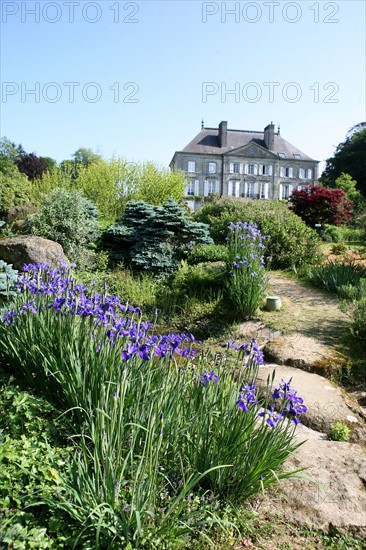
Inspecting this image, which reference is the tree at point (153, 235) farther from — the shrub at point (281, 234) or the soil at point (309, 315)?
the soil at point (309, 315)

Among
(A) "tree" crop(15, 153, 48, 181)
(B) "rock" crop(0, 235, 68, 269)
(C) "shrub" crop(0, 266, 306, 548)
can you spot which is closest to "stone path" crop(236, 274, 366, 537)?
(C) "shrub" crop(0, 266, 306, 548)

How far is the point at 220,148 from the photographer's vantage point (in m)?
53.5

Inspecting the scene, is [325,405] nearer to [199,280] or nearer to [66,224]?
[199,280]

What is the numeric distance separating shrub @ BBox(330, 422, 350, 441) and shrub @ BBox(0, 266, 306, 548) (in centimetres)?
118

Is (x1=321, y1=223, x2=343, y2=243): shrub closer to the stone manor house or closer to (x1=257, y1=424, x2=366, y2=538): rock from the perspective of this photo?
(x1=257, y1=424, x2=366, y2=538): rock

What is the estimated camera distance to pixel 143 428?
2.16 m

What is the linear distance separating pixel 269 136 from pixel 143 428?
56126 mm

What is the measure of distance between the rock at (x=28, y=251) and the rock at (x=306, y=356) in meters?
3.80

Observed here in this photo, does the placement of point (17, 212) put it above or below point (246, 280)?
above

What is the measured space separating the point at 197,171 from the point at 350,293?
46.5m

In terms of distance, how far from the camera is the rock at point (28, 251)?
7742mm

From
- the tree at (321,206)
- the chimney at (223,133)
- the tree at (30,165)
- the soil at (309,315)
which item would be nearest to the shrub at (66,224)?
the soil at (309,315)

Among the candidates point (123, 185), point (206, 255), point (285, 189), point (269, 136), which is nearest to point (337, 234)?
point (123, 185)

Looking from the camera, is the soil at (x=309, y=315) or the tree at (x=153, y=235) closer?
the soil at (x=309, y=315)
